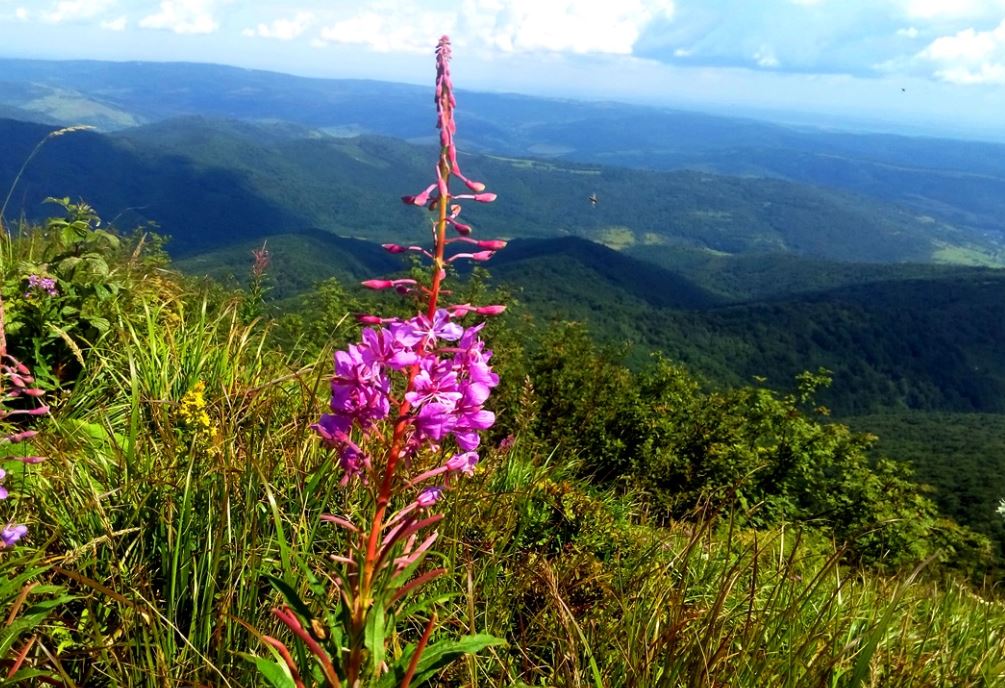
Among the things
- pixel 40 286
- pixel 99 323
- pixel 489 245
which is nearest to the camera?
pixel 489 245

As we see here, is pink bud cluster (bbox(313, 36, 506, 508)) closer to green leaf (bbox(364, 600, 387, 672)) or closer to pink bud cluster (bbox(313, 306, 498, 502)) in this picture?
pink bud cluster (bbox(313, 306, 498, 502))

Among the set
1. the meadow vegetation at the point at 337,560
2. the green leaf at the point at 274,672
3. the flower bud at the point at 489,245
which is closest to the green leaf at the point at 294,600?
the meadow vegetation at the point at 337,560

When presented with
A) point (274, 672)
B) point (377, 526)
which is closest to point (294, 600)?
point (274, 672)

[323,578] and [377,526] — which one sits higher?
[377,526]

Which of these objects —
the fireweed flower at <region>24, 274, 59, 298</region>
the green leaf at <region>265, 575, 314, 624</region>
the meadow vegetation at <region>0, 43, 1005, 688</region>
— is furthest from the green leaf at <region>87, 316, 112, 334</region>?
the green leaf at <region>265, 575, 314, 624</region>

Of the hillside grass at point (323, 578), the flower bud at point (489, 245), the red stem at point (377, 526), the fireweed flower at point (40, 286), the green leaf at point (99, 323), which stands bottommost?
the hillside grass at point (323, 578)

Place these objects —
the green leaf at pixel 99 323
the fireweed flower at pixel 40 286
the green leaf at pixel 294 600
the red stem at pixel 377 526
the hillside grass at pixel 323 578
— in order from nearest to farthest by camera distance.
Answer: the red stem at pixel 377 526
the green leaf at pixel 294 600
the hillside grass at pixel 323 578
the fireweed flower at pixel 40 286
the green leaf at pixel 99 323

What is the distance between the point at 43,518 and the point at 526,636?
2.12 meters

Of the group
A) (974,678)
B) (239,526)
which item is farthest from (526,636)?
(974,678)

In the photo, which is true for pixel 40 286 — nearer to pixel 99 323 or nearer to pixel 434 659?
pixel 99 323

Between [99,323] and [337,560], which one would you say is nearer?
[337,560]

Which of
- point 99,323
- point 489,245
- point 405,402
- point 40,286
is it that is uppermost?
point 489,245

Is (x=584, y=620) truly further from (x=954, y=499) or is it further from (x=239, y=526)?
(x=954, y=499)

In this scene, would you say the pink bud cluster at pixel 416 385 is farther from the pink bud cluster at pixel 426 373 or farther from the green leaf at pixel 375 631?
the green leaf at pixel 375 631
